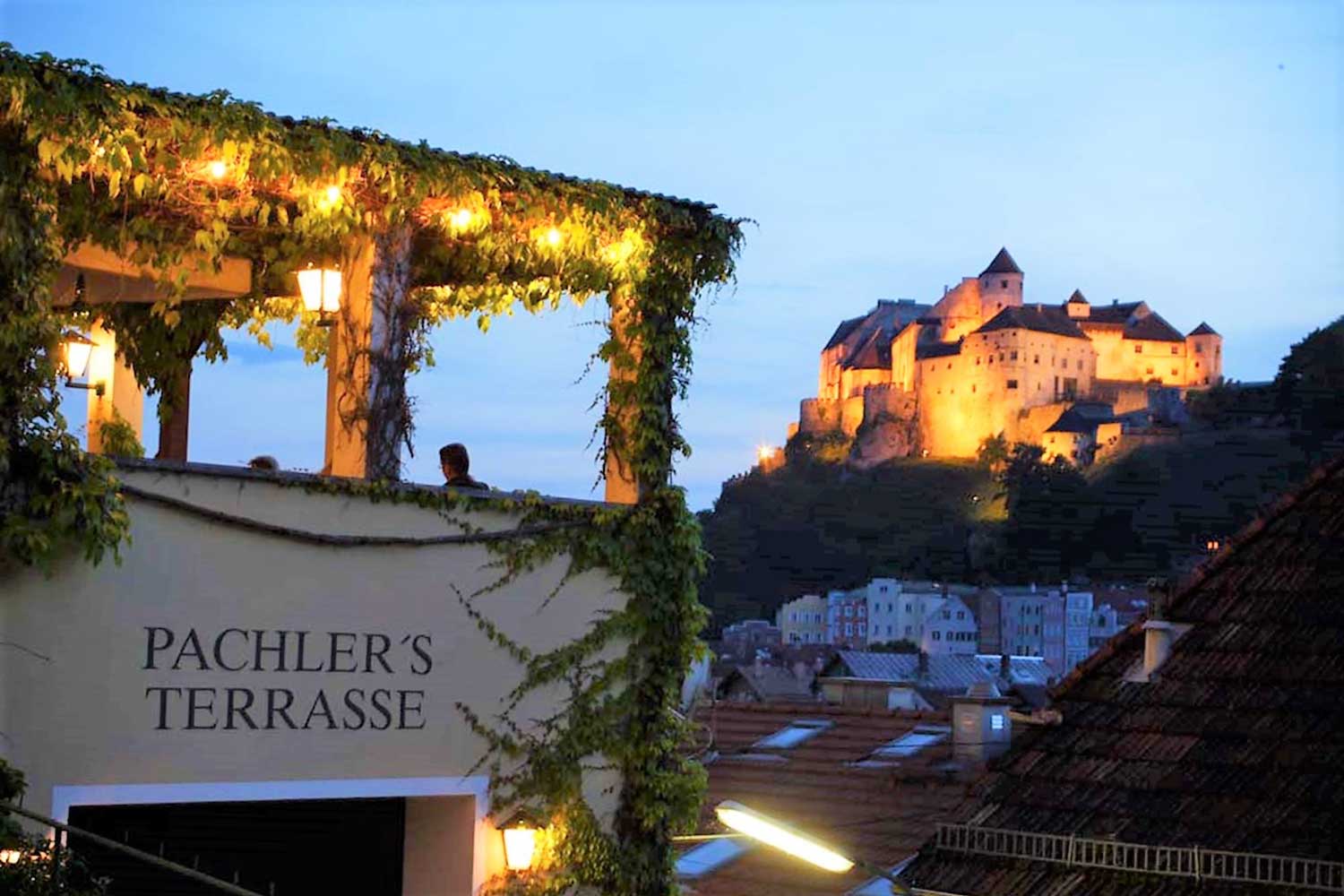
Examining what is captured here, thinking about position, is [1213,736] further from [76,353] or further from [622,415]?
[76,353]

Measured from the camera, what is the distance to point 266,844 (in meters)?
8.95

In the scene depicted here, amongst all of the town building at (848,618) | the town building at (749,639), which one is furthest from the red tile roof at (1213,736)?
the town building at (848,618)

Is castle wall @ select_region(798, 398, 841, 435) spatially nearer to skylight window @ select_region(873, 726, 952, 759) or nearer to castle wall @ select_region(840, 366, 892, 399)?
castle wall @ select_region(840, 366, 892, 399)

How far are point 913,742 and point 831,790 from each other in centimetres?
93

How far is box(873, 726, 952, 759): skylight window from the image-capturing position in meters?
17.8

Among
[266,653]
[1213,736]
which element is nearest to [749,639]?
[1213,736]

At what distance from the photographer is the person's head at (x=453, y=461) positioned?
888cm

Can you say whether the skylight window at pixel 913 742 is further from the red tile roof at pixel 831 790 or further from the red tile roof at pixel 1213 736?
the red tile roof at pixel 1213 736

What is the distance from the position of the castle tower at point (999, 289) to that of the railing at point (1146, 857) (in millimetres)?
120025

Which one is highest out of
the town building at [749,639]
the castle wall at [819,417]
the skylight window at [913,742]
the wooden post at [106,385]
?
the castle wall at [819,417]

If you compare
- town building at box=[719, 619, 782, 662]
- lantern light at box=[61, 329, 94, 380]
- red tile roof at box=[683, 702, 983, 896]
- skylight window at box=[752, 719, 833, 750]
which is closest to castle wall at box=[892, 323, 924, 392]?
town building at box=[719, 619, 782, 662]

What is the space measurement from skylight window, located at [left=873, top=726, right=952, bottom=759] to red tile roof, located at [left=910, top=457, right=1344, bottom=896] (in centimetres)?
319

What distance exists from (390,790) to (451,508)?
1101 millimetres

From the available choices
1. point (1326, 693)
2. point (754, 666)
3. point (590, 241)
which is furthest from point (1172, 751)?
point (754, 666)
